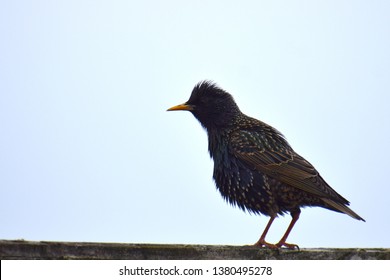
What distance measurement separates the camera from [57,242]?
13.6 feet

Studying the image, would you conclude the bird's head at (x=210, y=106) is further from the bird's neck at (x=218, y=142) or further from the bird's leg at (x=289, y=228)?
the bird's leg at (x=289, y=228)

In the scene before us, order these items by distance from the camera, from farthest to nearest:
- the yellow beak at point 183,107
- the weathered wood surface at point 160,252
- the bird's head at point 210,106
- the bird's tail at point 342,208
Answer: the yellow beak at point 183,107 → the bird's head at point 210,106 → the bird's tail at point 342,208 → the weathered wood surface at point 160,252

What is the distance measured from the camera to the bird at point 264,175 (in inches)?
296

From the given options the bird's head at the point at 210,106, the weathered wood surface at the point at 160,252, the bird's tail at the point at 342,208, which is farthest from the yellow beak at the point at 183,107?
the weathered wood surface at the point at 160,252

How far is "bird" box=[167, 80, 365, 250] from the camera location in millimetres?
7508

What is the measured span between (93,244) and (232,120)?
4474 mm

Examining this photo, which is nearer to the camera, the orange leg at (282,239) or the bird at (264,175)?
the orange leg at (282,239)

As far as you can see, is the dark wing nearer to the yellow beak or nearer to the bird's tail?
the bird's tail

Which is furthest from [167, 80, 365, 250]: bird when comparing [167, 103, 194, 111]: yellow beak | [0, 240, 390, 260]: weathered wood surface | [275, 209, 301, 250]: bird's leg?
[0, 240, 390, 260]: weathered wood surface

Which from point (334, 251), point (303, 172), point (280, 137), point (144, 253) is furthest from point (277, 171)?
point (144, 253)

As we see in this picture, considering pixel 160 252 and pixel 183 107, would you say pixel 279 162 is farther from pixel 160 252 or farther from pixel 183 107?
pixel 160 252

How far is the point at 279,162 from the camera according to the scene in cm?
778

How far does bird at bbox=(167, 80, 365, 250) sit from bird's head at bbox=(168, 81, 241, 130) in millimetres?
108

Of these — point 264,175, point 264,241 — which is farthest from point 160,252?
point 264,175
